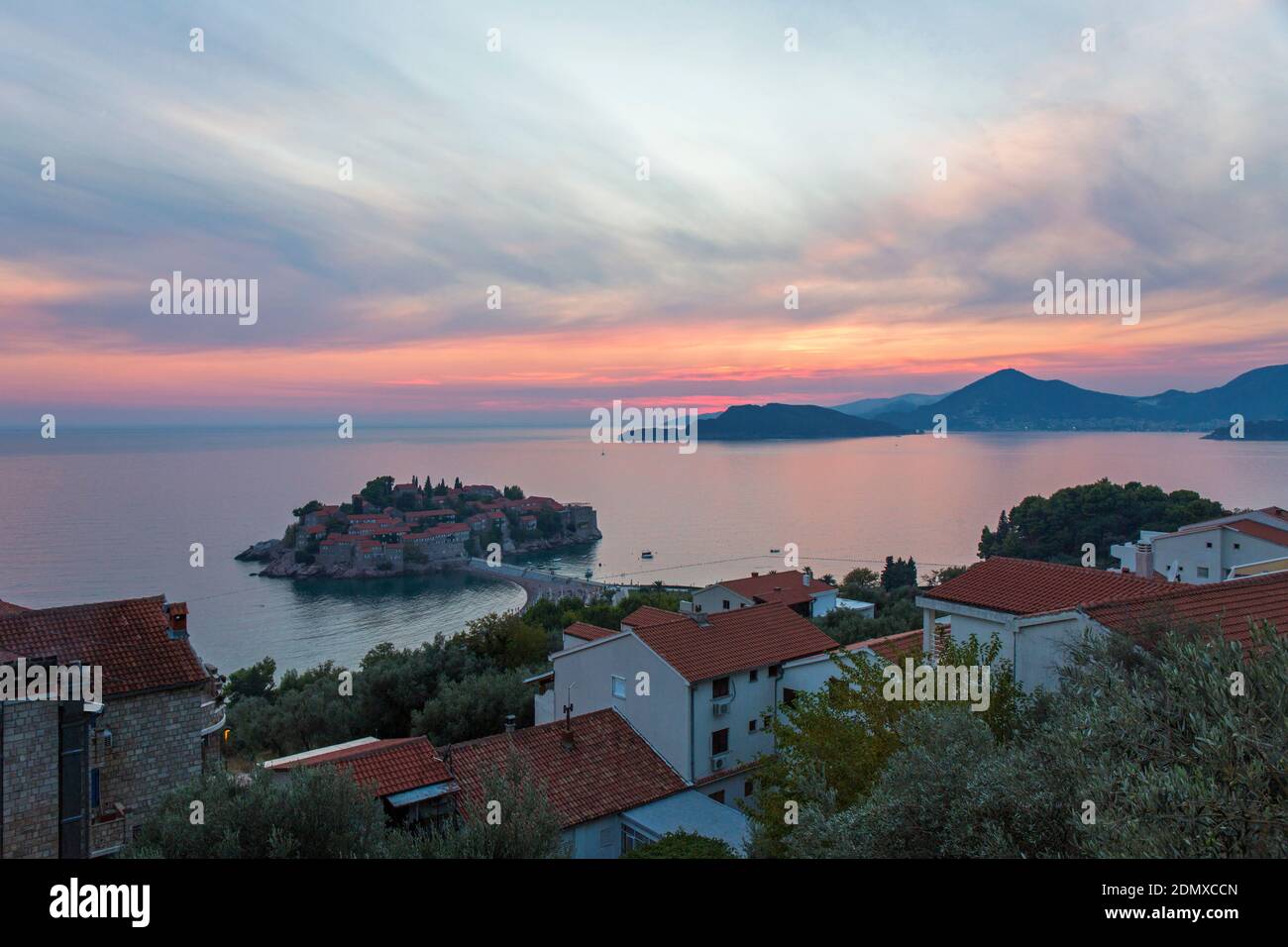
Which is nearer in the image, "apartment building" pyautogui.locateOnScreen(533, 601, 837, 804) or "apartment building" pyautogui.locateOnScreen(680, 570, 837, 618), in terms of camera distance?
"apartment building" pyautogui.locateOnScreen(533, 601, 837, 804)

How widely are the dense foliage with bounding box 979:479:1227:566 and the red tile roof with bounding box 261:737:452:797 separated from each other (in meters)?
51.9

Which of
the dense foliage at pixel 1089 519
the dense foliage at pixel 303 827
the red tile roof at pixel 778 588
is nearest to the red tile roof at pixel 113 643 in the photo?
the dense foliage at pixel 303 827

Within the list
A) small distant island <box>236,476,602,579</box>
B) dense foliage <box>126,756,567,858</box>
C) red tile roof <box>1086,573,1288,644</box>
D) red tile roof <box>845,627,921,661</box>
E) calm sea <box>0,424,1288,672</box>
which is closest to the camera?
dense foliage <box>126,756,567,858</box>

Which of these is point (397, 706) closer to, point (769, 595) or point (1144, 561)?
point (769, 595)

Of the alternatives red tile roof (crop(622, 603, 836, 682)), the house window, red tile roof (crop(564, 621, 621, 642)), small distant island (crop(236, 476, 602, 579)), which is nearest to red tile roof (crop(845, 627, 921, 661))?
red tile roof (crop(622, 603, 836, 682))

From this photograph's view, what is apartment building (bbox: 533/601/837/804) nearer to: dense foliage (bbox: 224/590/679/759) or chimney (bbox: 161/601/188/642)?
dense foliage (bbox: 224/590/679/759)

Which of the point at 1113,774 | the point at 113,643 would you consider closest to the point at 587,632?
the point at 113,643

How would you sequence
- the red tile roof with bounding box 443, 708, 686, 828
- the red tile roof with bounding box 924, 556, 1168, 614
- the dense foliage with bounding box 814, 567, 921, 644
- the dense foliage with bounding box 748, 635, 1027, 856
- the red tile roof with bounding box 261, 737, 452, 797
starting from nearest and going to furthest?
the dense foliage with bounding box 748, 635, 1027, 856
the red tile roof with bounding box 924, 556, 1168, 614
the red tile roof with bounding box 261, 737, 452, 797
the red tile roof with bounding box 443, 708, 686, 828
the dense foliage with bounding box 814, 567, 921, 644

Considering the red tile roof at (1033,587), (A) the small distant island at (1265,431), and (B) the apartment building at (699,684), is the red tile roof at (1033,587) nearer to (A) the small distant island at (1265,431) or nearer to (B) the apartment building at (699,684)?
(B) the apartment building at (699,684)

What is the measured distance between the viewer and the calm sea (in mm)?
58250

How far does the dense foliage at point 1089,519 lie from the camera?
52888mm
